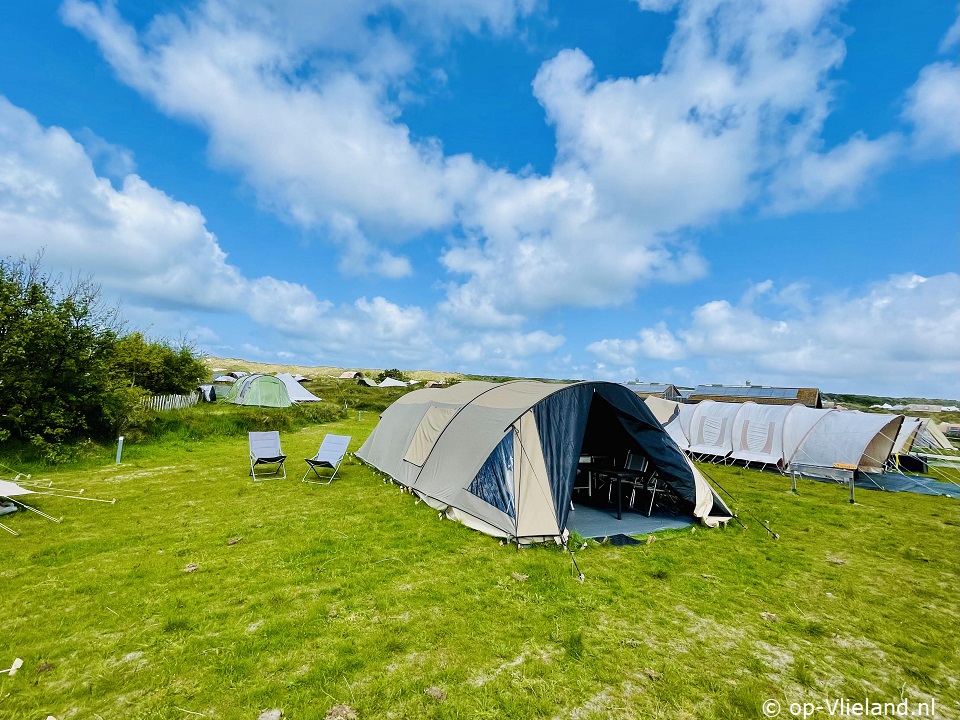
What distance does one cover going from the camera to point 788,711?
3.59m

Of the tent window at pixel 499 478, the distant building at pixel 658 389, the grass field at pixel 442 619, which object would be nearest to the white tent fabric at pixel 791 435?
the grass field at pixel 442 619

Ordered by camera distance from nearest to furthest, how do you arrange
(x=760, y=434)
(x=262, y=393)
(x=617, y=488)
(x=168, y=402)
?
1. (x=617, y=488)
2. (x=760, y=434)
3. (x=168, y=402)
4. (x=262, y=393)

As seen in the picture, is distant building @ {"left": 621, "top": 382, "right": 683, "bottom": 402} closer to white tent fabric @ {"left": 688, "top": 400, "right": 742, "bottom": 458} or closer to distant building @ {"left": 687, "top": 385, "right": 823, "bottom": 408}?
distant building @ {"left": 687, "top": 385, "right": 823, "bottom": 408}

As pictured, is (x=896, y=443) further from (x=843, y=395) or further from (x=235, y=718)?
(x=843, y=395)

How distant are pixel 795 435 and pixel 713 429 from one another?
9.57 feet

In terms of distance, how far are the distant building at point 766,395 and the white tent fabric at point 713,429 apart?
21.1 m

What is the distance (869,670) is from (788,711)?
4.24 ft

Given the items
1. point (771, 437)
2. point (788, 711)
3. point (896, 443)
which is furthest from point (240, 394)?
point (896, 443)

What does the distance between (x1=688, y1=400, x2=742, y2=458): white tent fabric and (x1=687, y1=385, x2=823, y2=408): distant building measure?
21.1 m

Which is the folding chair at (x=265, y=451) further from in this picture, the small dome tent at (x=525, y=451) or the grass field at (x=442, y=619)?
the small dome tent at (x=525, y=451)

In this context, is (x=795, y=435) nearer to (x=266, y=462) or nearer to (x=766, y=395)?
(x=266, y=462)

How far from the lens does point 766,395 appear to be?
3959 centimetres

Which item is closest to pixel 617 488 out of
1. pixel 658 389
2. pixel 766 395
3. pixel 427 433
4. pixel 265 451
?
pixel 427 433

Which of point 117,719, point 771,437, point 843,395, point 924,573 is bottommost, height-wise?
point 117,719
